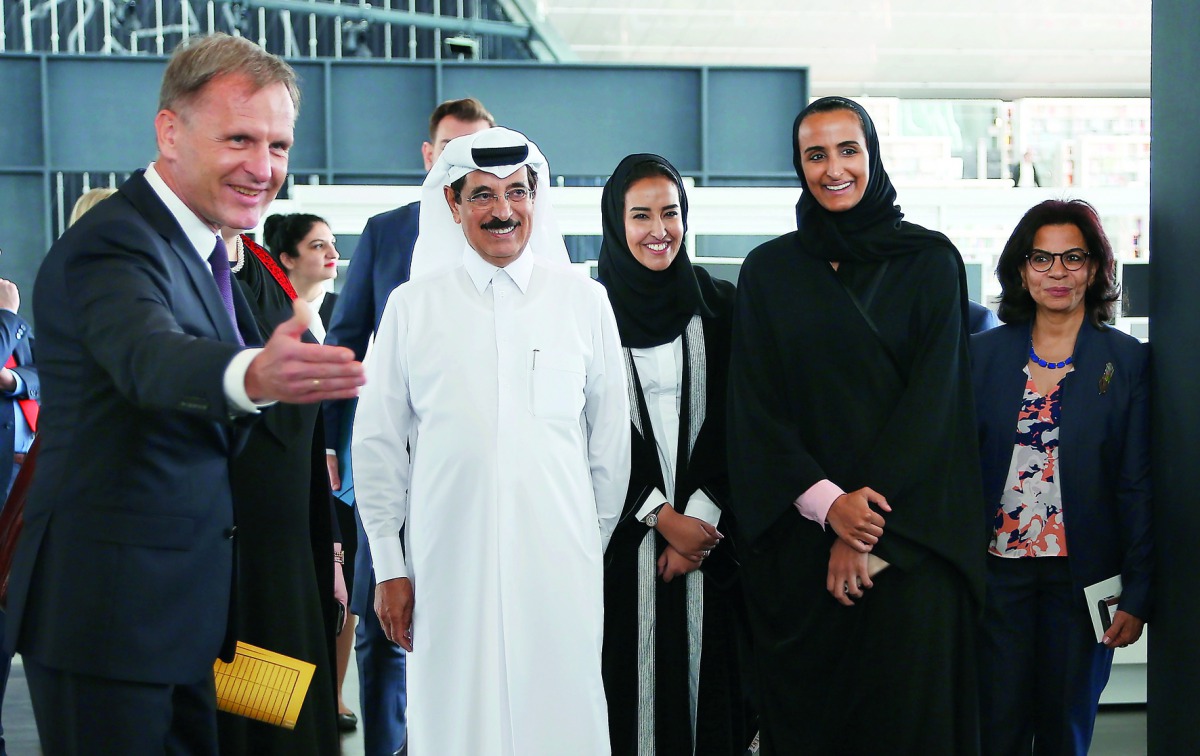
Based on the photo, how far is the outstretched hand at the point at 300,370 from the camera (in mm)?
1266

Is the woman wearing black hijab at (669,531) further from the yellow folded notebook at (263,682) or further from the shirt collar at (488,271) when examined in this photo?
the yellow folded notebook at (263,682)

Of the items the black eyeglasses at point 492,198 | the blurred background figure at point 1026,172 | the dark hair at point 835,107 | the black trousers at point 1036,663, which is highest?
the blurred background figure at point 1026,172

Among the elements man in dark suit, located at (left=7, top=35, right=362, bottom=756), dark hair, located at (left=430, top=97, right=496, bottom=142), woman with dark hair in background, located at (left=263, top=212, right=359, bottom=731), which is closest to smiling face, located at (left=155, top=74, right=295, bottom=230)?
man in dark suit, located at (left=7, top=35, right=362, bottom=756)

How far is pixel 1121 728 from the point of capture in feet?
12.2

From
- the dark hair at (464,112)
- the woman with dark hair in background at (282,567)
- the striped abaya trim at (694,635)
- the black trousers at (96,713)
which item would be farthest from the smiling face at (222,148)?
the dark hair at (464,112)

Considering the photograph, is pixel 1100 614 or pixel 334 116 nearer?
pixel 1100 614

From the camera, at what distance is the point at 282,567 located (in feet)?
6.21

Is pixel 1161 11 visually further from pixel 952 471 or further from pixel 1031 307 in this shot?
pixel 952 471

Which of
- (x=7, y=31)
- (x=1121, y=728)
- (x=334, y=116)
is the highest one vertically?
(x=7, y=31)

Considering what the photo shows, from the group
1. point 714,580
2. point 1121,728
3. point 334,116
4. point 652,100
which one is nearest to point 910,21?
point 652,100

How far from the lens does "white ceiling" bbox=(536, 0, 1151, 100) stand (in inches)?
605

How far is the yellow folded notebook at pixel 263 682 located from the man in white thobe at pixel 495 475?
66 cm

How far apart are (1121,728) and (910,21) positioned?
13.9m

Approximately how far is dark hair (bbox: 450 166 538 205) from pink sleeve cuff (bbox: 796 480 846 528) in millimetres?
885
